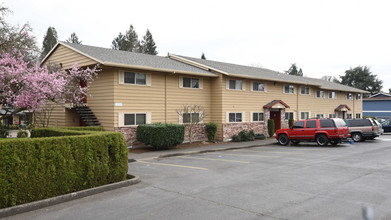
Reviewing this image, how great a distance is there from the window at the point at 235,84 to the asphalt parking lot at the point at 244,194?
11.3 metres

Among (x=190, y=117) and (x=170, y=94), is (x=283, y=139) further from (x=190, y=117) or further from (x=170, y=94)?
(x=170, y=94)

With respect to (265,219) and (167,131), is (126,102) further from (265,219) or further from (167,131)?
(265,219)

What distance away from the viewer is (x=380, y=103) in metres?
50.1

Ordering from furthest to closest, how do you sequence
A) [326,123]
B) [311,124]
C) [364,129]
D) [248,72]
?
[248,72]
[364,129]
[311,124]
[326,123]

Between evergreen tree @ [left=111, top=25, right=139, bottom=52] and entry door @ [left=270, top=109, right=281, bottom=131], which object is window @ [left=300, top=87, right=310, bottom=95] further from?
evergreen tree @ [left=111, top=25, right=139, bottom=52]

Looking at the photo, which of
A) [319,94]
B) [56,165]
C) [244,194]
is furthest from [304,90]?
[56,165]

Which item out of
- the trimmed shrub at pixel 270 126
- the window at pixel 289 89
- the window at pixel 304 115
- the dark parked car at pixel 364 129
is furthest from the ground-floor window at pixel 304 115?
the dark parked car at pixel 364 129

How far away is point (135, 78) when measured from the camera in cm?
1812

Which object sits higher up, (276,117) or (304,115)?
(304,115)

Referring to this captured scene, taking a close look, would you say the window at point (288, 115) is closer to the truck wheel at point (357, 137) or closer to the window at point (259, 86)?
the window at point (259, 86)

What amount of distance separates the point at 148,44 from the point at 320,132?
50020mm

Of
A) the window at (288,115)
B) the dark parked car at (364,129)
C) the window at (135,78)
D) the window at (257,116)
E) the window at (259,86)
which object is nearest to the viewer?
the window at (135,78)

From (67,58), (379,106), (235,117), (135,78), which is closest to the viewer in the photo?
(135,78)

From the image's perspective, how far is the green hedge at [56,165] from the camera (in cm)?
666
